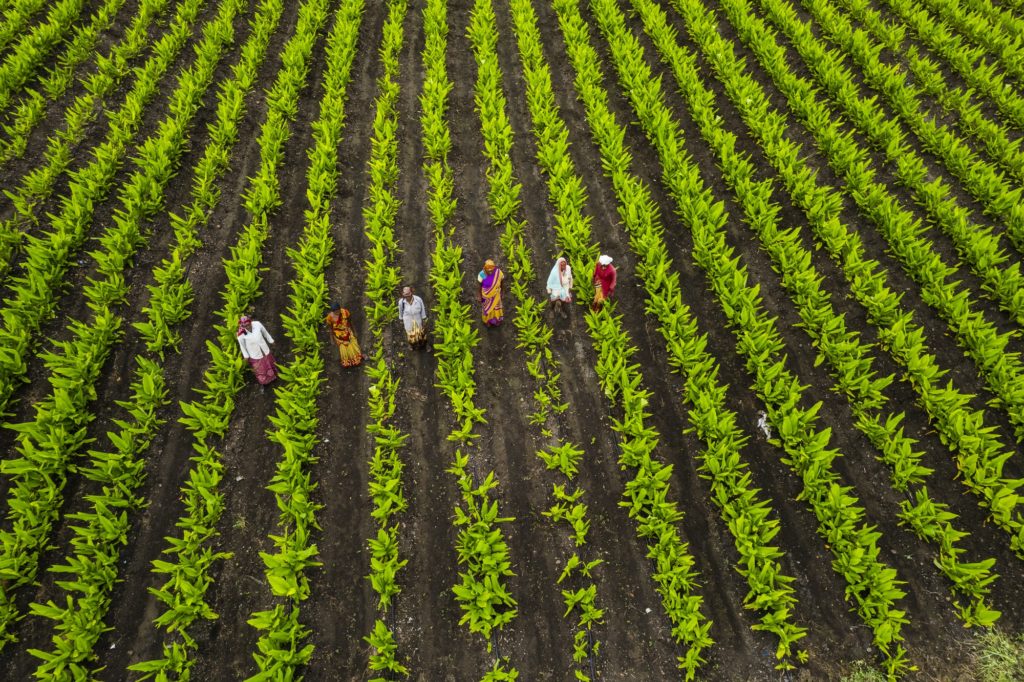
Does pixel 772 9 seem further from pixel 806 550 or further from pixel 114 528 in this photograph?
pixel 114 528

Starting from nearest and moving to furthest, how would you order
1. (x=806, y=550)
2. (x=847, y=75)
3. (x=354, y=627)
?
1. (x=354, y=627)
2. (x=806, y=550)
3. (x=847, y=75)

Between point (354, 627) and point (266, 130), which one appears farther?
point (266, 130)

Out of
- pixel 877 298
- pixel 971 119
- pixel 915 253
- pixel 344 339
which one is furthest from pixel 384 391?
pixel 971 119

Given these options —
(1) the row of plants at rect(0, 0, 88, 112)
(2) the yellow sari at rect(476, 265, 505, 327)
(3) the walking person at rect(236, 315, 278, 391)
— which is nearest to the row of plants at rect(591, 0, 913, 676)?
(2) the yellow sari at rect(476, 265, 505, 327)

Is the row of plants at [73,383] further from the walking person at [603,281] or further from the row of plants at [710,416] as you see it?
the row of plants at [710,416]

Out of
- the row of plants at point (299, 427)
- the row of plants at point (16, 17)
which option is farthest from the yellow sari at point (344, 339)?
the row of plants at point (16, 17)

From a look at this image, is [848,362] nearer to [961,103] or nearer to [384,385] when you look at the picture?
[384,385]

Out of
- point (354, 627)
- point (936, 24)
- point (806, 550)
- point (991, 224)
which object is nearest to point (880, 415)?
point (806, 550)

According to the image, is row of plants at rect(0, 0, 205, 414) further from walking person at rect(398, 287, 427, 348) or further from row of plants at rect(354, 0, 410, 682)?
walking person at rect(398, 287, 427, 348)
